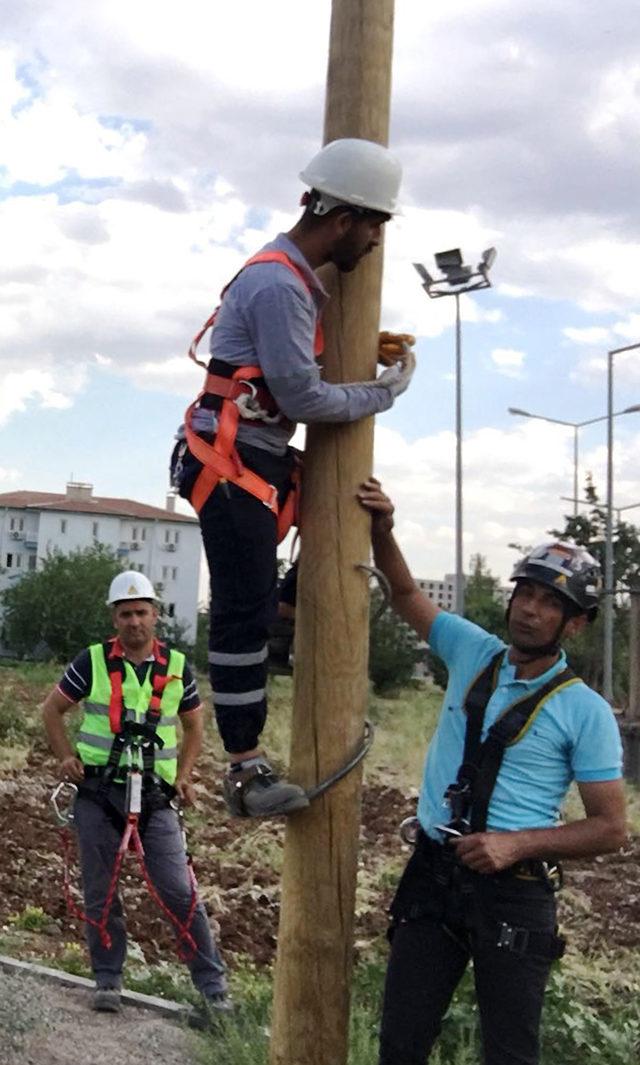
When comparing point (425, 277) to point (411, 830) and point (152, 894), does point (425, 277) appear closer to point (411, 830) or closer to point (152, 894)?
point (152, 894)

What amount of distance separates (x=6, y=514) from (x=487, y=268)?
72299 millimetres

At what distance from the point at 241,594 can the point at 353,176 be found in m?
1.23

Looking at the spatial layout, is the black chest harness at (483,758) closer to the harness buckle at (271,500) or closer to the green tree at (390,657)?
the harness buckle at (271,500)

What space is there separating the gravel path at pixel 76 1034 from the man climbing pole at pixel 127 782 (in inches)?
7.0

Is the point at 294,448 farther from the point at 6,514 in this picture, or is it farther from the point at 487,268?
the point at 6,514

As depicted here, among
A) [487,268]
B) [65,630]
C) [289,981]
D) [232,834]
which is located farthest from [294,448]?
[65,630]

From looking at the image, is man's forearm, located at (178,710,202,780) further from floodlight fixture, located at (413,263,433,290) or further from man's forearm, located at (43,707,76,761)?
floodlight fixture, located at (413,263,433,290)

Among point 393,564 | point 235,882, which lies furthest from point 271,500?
point 235,882

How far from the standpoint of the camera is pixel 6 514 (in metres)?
99.0

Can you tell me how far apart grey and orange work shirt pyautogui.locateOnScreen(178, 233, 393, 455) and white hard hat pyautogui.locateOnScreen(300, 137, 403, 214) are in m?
0.19

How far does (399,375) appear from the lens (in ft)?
15.9

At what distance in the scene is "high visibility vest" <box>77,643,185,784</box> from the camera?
26.0ft

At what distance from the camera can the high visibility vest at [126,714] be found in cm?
794

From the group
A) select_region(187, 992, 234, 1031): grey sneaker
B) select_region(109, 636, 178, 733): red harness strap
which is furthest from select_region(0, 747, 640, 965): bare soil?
select_region(109, 636, 178, 733): red harness strap
